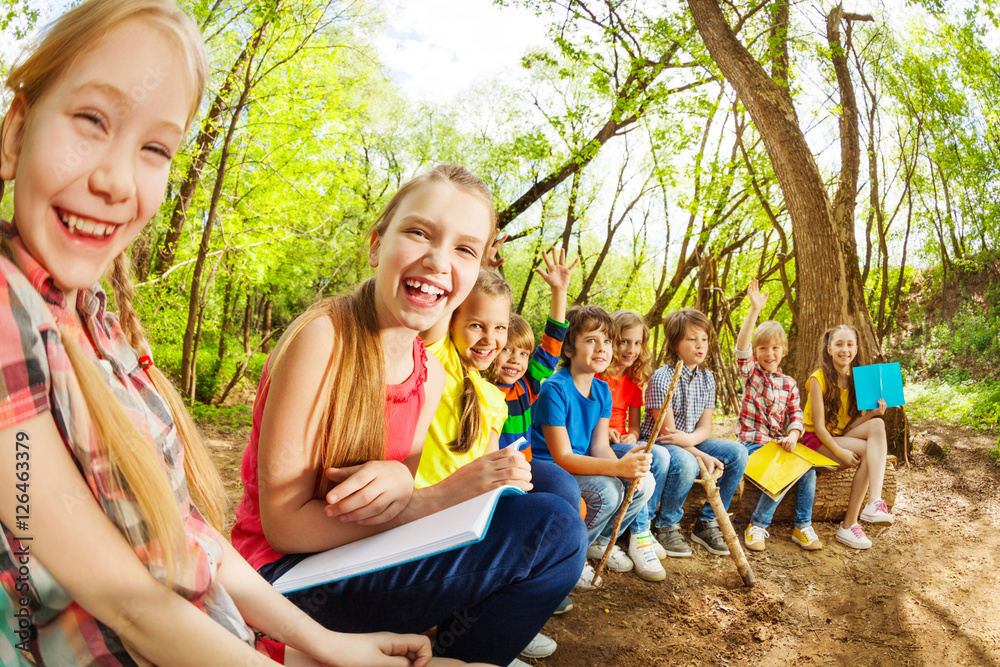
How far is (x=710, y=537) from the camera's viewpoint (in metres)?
3.42

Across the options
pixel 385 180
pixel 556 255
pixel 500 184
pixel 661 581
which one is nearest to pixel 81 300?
pixel 556 255

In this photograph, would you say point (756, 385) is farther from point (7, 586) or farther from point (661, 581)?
point (7, 586)

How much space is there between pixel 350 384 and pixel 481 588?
56 centimetres

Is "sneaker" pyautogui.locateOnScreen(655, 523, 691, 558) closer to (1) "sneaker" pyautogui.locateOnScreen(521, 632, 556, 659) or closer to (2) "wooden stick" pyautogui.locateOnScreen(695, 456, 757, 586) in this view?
(2) "wooden stick" pyautogui.locateOnScreen(695, 456, 757, 586)

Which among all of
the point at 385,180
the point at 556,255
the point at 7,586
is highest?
the point at 385,180

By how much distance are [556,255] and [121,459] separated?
2587 millimetres

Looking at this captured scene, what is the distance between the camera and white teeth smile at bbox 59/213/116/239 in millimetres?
731

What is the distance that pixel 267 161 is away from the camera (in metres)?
7.04

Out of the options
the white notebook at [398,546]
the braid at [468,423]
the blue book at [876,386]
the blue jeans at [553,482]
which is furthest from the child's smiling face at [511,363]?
the blue book at [876,386]

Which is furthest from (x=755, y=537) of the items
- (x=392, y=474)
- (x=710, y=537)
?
(x=392, y=474)

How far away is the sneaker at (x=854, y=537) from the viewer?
3570mm

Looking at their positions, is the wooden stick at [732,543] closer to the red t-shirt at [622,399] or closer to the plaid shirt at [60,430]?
the red t-shirt at [622,399]

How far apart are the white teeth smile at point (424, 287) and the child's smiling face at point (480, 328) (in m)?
1.10

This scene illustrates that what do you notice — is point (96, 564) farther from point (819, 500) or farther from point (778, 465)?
point (819, 500)
